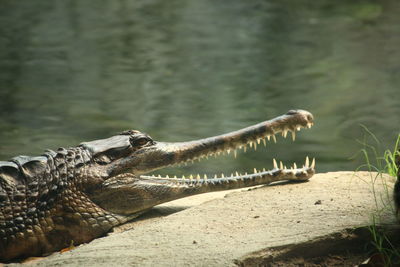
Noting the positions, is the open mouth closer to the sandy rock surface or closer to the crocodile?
the crocodile

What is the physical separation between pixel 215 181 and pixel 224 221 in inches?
31.1

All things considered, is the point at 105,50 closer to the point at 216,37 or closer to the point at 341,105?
the point at 216,37

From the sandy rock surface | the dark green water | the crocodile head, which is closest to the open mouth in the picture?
the crocodile head

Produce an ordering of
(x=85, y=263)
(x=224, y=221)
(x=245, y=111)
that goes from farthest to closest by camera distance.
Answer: (x=245, y=111) → (x=224, y=221) → (x=85, y=263)

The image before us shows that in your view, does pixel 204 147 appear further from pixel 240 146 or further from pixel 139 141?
pixel 139 141

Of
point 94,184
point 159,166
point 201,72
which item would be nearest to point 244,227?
point 159,166

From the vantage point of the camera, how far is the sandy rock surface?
3.60 m

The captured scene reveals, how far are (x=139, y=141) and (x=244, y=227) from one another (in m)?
1.45

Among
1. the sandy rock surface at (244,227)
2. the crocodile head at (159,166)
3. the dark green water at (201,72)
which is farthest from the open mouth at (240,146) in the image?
the dark green water at (201,72)

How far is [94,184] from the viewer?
15.8ft

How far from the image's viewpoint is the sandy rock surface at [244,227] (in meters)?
3.60

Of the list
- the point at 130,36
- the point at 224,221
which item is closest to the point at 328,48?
the point at 130,36

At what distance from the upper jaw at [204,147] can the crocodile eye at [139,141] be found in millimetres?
58

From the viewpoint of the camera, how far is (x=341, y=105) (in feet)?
33.9
